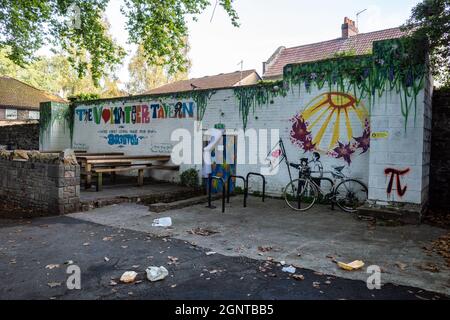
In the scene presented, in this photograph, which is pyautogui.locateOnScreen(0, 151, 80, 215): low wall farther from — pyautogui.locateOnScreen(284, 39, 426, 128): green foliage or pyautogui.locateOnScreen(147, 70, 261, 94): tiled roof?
pyautogui.locateOnScreen(147, 70, 261, 94): tiled roof

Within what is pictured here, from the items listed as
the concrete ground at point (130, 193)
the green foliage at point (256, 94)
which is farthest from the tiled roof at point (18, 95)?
the green foliage at point (256, 94)

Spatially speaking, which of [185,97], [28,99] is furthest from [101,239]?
[28,99]

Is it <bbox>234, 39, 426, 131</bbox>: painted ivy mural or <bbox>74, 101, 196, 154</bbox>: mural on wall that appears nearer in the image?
<bbox>234, 39, 426, 131</bbox>: painted ivy mural

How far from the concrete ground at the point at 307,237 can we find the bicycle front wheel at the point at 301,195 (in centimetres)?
25

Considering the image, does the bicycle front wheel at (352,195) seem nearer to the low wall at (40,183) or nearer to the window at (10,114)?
the low wall at (40,183)

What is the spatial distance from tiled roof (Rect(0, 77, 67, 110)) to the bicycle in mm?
32630

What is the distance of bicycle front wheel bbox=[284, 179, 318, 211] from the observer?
316 inches

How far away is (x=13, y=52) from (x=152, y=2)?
7856 millimetres

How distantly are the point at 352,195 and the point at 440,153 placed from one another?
94.2 inches

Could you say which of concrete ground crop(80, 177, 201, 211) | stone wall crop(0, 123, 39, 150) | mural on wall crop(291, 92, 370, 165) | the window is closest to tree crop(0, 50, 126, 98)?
the window

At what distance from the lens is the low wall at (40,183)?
282 inches

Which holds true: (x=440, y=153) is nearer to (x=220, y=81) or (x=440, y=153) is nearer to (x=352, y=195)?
Answer: (x=352, y=195)

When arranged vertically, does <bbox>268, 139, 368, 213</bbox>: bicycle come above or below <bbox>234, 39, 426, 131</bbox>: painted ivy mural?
below
